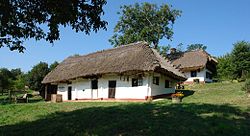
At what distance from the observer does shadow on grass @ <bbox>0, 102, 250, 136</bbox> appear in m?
11.5

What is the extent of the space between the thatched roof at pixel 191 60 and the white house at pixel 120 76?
47.2ft

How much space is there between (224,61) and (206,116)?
1381 inches

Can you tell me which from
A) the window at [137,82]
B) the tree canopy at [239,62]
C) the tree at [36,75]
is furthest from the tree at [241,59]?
the tree at [36,75]

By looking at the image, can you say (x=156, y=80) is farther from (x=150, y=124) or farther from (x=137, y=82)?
(x=150, y=124)

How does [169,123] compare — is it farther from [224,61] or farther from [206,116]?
[224,61]

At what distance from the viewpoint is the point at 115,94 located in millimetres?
30016

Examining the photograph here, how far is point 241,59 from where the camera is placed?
140 ft

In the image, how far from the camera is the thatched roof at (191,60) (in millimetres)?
46537

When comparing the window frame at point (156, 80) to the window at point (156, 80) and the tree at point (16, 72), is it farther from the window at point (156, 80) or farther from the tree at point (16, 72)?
the tree at point (16, 72)

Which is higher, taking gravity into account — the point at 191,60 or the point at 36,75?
the point at 191,60

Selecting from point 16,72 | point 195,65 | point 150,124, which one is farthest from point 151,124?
point 16,72

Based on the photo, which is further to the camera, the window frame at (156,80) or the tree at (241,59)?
the tree at (241,59)

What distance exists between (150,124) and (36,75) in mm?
48904

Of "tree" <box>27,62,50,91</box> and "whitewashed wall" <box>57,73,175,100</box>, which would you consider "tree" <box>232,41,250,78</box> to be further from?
"tree" <box>27,62,50,91</box>
